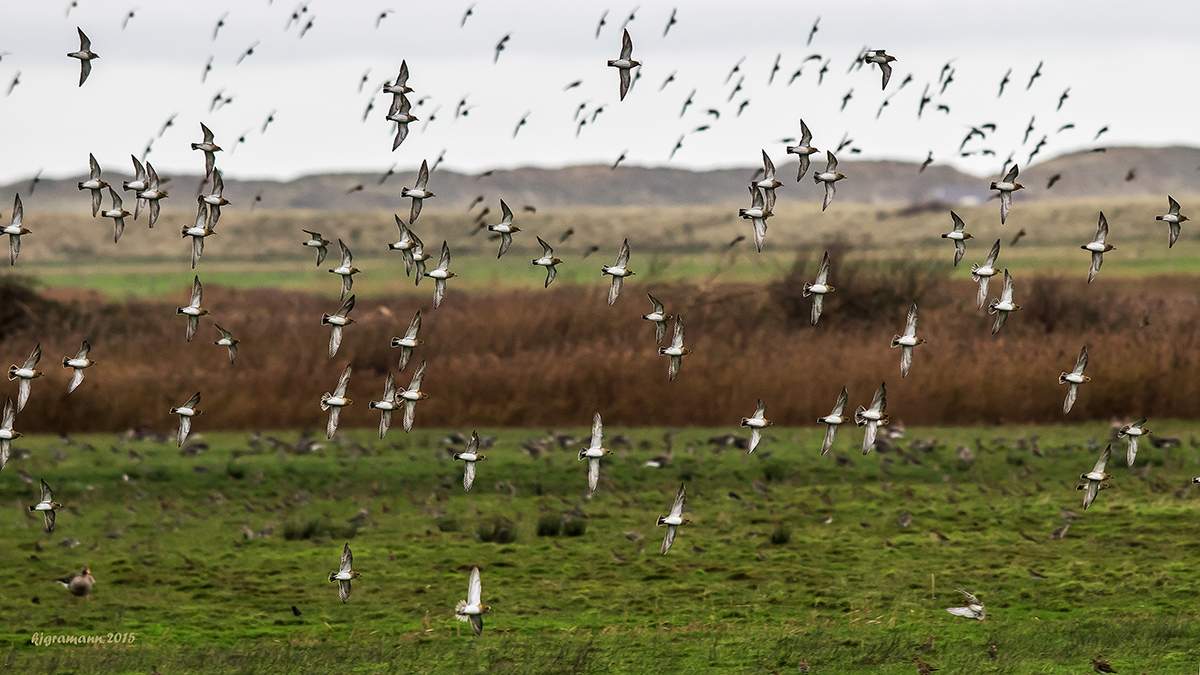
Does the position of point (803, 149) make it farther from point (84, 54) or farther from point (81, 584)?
point (81, 584)

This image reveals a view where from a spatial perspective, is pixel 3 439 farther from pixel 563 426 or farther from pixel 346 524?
pixel 563 426

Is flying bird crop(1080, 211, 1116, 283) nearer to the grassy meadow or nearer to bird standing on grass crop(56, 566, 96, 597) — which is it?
the grassy meadow

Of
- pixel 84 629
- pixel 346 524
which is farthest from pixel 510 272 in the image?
pixel 84 629

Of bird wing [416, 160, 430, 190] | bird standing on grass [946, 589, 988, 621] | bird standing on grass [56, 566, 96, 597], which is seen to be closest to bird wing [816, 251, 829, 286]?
bird wing [416, 160, 430, 190]

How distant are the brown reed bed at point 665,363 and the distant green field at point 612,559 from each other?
330 cm

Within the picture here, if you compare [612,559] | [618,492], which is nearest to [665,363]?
[618,492]

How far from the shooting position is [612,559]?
2131 cm

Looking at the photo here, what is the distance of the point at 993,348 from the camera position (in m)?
36.7

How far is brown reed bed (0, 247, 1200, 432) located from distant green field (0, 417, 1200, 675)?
330 centimetres

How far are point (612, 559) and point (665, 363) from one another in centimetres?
1457

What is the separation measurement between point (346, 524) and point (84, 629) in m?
6.57

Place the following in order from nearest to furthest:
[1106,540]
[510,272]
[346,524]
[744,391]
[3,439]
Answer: [3,439]
[1106,540]
[346,524]
[744,391]
[510,272]

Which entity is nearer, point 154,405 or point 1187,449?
point 1187,449

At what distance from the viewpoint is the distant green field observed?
1611 cm
